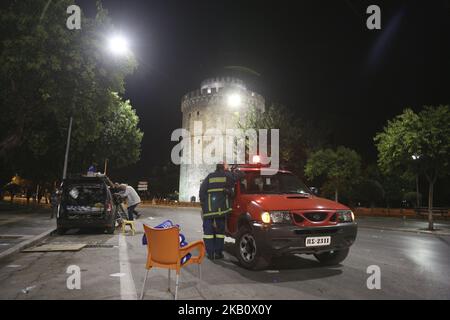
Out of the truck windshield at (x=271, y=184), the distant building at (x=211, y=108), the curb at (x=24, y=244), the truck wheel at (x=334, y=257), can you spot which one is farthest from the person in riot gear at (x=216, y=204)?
the distant building at (x=211, y=108)

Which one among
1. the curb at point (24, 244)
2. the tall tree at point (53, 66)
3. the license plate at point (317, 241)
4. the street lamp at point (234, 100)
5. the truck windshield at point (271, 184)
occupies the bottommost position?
the curb at point (24, 244)

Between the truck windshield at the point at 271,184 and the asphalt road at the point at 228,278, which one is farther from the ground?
the truck windshield at the point at 271,184

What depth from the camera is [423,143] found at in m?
18.7

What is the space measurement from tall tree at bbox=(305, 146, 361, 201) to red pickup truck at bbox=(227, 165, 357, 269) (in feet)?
94.1

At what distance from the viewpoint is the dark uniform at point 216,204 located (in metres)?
7.25

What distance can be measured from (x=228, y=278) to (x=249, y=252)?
877 mm

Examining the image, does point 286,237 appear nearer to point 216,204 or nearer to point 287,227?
point 287,227

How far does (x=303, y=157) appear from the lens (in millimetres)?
36094

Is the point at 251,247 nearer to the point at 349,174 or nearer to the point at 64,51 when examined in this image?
the point at 64,51

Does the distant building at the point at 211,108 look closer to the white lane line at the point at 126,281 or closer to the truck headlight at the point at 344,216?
the white lane line at the point at 126,281

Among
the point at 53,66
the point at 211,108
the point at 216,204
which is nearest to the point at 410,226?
the point at 216,204

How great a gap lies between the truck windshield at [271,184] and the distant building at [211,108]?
46316 mm
